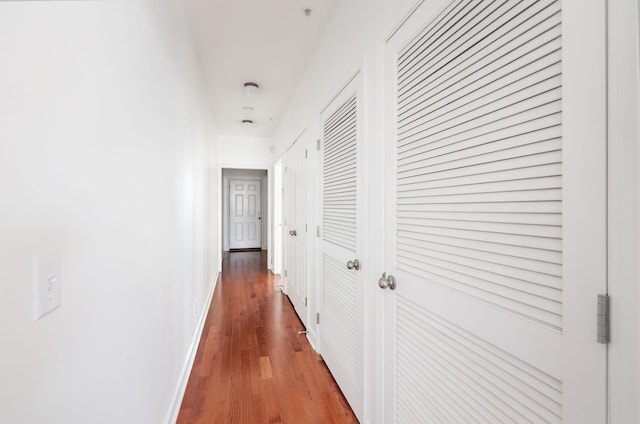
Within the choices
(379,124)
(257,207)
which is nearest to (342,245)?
(379,124)

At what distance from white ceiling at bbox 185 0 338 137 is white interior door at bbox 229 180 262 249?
4.21 m

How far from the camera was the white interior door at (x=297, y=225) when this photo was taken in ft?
9.39

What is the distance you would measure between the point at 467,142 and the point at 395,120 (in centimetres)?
42

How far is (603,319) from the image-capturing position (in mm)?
520

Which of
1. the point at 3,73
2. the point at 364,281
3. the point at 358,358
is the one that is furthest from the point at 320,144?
the point at 3,73

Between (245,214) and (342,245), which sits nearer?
(342,245)

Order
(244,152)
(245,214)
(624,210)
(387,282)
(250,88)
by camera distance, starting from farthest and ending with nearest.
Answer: (245,214) → (244,152) → (250,88) → (387,282) → (624,210)

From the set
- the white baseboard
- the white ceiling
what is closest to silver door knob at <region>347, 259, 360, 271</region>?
the white baseboard

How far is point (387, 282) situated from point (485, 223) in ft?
1.81

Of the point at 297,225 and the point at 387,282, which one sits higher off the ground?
the point at 297,225

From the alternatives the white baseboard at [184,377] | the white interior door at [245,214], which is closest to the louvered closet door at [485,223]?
the white baseboard at [184,377]

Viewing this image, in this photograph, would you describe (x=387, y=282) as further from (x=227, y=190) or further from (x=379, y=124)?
(x=227, y=190)

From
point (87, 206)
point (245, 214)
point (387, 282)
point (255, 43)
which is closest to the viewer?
point (87, 206)

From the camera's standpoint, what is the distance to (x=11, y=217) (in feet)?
1.57
